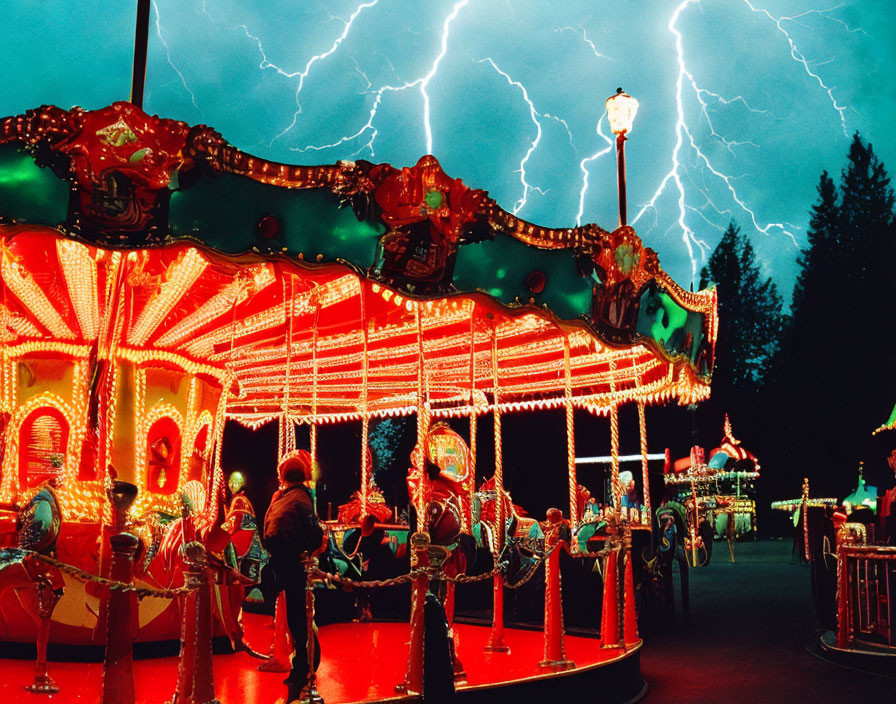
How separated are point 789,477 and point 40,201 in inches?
1187

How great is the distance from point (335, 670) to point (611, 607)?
8.72 feet

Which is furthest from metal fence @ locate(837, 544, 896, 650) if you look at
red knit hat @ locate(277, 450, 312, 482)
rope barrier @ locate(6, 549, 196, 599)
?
rope barrier @ locate(6, 549, 196, 599)

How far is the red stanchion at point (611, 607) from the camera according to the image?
7945 millimetres

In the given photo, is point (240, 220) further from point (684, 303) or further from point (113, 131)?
point (684, 303)

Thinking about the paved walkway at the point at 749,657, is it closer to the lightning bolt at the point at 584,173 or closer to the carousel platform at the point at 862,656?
the carousel platform at the point at 862,656

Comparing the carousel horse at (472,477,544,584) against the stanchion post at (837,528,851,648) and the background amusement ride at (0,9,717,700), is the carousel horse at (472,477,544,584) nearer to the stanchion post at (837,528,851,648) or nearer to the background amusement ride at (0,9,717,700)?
the background amusement ride at (0,9,717,700)

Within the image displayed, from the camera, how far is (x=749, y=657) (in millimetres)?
9195

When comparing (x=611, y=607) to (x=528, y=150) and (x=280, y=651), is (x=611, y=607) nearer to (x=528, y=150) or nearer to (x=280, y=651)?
(x=280, y=651)

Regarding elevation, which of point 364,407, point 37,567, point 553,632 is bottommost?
point 553,632

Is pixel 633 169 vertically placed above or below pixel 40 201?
above

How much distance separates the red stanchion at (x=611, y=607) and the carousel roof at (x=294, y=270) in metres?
2.04

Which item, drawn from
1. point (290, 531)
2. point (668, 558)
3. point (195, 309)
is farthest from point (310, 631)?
point (668, 558)

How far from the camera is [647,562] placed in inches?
461

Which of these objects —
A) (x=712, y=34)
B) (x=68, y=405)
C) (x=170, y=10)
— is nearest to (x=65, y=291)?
(x=68, y=405)
